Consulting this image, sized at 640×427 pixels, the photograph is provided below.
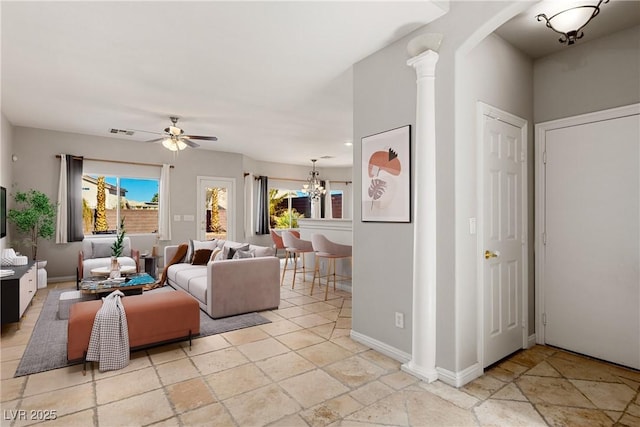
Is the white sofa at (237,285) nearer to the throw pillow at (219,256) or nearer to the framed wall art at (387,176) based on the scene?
the throw pillow at (219,256)

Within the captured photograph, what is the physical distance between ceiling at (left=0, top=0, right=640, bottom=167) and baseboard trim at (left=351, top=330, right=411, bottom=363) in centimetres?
261

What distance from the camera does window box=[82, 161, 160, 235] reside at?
21.8 ft

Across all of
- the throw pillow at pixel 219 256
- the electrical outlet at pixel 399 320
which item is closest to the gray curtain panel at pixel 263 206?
the throw pillow at pixel 219 256

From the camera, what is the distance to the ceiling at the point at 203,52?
2508 millimetres

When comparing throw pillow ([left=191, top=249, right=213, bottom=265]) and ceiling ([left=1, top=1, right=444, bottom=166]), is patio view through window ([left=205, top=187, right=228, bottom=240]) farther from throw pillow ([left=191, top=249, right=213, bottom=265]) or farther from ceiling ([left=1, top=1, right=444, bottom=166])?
throw pillow ([left=191, top=249, right=213, bottom=265])

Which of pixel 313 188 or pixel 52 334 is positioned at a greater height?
pixel 313 188

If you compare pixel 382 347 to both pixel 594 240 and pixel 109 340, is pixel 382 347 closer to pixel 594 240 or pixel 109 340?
pixel 594 240

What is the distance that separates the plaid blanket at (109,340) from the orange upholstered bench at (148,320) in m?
0.05

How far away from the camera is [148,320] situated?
2.96 metres

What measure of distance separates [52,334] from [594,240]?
5.15 m

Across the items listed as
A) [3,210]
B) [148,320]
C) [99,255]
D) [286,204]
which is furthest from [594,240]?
[286,204]

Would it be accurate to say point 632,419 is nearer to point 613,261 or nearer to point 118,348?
point 613,261

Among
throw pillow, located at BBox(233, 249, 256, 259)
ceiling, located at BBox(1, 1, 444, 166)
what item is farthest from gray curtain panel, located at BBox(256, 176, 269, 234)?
throw pillow, located at BBox(233, 249, 256, 259)

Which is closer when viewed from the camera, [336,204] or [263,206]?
[263,206]
